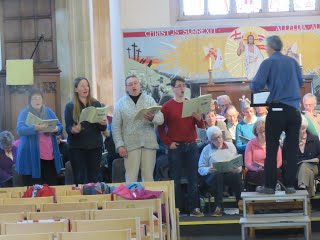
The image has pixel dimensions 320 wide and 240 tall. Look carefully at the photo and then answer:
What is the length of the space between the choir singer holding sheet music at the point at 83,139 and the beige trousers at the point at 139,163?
0.34 metres

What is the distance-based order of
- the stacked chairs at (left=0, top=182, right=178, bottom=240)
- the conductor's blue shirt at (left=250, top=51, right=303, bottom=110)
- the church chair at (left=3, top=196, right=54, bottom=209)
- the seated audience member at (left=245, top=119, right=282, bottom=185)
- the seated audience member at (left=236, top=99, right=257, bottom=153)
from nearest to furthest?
the stacked chairs at (left=0, top=182, right=178, bottom=240) < the church chair at (left=3, top=196, right=54, bottom=209) < the conductor's blue shirt at (left=250, top=51, right=303, bottom=110) < the seated audience member at (left=245, top=119, right=282, bottom=185) < the seated audience member at (left=236, top=99, right=257, bottom=153)

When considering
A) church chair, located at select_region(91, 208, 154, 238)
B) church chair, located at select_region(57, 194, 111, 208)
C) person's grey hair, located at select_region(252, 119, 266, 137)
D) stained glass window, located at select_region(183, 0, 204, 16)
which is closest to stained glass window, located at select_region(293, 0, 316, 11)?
stained glass window, located at select_region(183, 0, 204, 16)

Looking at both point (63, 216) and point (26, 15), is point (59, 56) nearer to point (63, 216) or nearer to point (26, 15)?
point (26, 15)

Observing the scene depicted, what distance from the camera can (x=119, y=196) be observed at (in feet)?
22.5

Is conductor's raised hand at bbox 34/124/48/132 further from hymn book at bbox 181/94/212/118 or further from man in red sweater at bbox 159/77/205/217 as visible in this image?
hymn book at bbox 181/94/212/118

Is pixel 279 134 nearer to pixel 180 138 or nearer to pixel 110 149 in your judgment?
pixel 180 138

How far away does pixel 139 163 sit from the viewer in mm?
8477

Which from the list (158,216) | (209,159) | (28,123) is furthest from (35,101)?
(158,216)

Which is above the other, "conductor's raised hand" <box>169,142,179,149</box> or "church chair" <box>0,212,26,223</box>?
"conductor's raised hand" <box>169,142,179,149</box>

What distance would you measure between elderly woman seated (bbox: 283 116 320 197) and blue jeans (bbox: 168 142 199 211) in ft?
4.02

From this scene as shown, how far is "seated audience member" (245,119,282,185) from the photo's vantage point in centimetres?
895

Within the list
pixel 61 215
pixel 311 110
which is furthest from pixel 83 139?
pixel 311 110

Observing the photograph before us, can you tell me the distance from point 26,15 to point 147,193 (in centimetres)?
583

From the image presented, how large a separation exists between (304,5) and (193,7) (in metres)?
2.37
